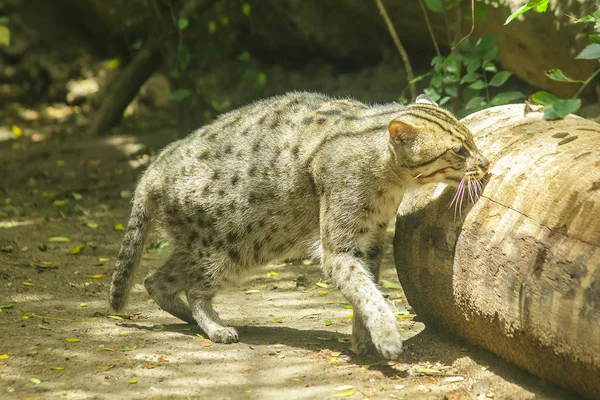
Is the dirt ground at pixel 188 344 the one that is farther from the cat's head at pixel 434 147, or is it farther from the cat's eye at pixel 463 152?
the cat's eye at pixel 463 152

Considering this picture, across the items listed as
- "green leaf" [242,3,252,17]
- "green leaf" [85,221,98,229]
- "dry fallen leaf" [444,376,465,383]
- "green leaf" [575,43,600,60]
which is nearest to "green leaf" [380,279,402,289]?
"dry fallen leaf" [444,376,465,383]

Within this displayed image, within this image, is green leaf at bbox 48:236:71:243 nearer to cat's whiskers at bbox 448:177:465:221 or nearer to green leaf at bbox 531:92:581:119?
cat's whiskers at bbox 448:177:465:221

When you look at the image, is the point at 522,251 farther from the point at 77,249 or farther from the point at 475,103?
the point at 77,249

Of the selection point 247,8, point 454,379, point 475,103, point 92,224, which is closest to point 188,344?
point 454,379

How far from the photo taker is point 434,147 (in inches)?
188

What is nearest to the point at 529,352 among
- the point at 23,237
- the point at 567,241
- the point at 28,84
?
the point at 567,241

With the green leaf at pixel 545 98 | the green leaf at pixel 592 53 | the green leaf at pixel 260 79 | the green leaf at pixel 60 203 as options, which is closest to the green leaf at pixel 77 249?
the green leaf at pixel 60 203

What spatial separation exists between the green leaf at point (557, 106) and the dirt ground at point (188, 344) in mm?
1391

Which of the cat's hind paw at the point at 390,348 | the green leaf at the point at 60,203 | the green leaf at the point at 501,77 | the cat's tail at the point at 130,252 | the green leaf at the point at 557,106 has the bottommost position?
the cat's hind paw at the point at 390,348

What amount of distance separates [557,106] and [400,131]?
90cm

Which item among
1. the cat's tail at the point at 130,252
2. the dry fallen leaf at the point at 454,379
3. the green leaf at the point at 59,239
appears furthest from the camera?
the green leaf at the point at 59,239

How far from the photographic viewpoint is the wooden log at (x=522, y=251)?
12.5 ft

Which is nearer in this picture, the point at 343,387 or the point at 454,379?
the point at 343,387

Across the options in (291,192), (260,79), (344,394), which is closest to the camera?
(344,394)
